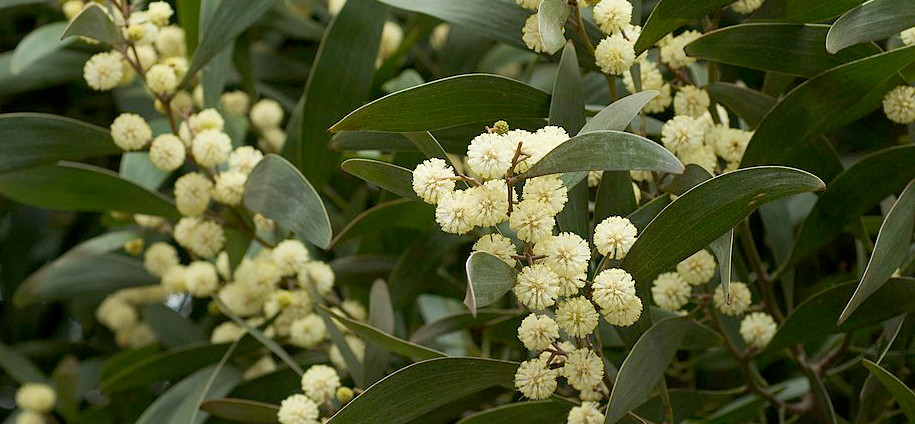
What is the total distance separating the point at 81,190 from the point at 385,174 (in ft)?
1.68

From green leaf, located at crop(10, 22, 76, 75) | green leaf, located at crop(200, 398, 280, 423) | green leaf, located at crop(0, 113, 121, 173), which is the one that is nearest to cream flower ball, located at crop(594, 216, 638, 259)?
green leaf, located at crop(200, 398, 280, 423)

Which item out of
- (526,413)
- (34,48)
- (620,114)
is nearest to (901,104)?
(620,114)

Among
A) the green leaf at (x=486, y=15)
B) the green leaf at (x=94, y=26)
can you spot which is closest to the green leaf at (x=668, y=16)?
the green leaf at (x=486, y=15)

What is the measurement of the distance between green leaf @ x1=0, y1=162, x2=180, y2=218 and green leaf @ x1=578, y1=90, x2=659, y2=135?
22.8 inches

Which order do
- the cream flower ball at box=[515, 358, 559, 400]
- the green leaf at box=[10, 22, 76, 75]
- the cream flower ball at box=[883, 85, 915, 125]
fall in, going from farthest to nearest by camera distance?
the green leaf at box=[10, 22, 76, 75]
the cream flower ball at box=[883, 85, 915, 125]
the cream flower ball at box=[515, 358, 559, 400]

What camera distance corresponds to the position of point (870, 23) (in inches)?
29.9

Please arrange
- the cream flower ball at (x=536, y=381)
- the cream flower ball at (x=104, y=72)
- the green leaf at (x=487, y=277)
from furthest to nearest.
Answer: the cream flower ball at (x=104, y=72), the cream flower ball at (x=536, y=381), the green leaf at (x=487, y=277)

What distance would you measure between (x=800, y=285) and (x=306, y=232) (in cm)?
64

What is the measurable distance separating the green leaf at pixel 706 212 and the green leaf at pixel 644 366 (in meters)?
0.05

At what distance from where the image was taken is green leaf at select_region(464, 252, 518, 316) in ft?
2.04

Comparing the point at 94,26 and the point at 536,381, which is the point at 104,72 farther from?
the point at 536,381

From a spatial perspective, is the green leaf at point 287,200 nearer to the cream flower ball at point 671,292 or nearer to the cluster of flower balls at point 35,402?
the cream flower ball at point 671,292

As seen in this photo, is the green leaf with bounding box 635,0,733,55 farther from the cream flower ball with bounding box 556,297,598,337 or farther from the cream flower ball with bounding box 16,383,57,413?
the cream flower ball with bounding box 16,383,57,413

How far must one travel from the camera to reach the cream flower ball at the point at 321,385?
0.93 m
